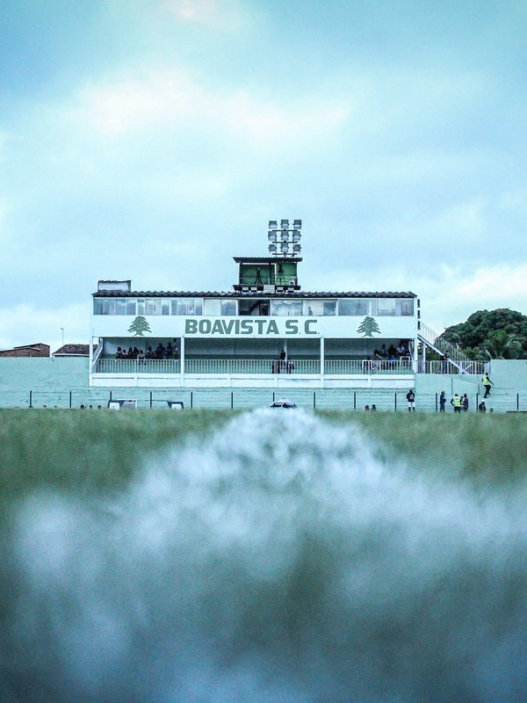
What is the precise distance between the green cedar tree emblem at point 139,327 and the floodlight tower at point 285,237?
17.3 m

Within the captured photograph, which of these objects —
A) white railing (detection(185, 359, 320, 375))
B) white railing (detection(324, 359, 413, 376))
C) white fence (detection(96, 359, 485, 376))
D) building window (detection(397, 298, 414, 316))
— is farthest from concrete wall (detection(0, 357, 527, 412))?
building window (detection(397, 298, 414, 316))

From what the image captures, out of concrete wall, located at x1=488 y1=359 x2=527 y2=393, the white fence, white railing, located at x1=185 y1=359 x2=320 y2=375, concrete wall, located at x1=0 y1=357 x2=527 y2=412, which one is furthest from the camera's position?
white railing, located at x1=185 y1=359 x2=320 y2=375

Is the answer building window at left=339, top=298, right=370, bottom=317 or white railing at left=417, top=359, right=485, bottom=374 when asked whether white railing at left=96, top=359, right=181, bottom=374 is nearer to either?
building window at left=339, top=298, right=370, bottom=317

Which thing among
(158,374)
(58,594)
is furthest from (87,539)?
(158,374)

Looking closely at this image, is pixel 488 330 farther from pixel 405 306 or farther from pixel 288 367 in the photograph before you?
pixel 288 367

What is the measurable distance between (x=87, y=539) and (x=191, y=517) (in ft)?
1.16

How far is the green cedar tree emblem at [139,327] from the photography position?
29938mm

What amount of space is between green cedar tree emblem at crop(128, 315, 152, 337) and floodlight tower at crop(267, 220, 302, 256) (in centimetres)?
1728

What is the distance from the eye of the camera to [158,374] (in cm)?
2884

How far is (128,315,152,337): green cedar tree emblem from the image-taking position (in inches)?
1179

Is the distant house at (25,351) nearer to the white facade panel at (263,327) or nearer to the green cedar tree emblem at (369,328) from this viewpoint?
the white facade panel at (263,327)

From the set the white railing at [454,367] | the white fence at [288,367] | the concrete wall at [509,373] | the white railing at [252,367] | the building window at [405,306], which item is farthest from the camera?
the building window at [405,306]

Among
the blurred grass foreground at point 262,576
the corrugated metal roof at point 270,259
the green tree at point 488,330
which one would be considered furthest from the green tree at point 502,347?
the blurred grass foreground at point 262,576

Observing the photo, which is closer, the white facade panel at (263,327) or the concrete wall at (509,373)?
the concrete wall at (509,373)
